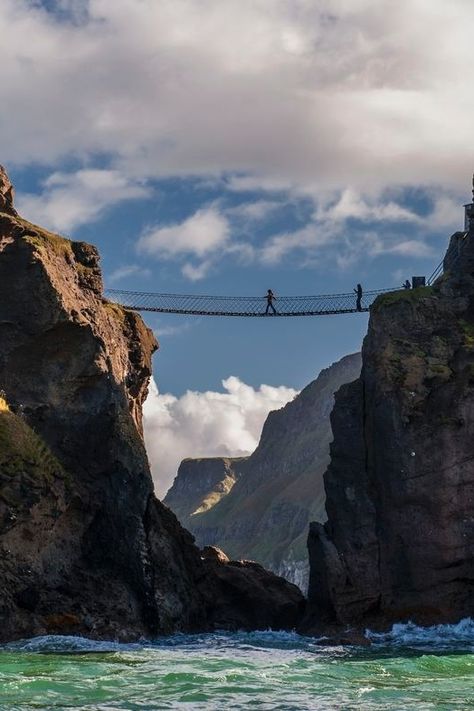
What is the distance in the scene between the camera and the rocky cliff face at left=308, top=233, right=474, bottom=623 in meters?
67.3

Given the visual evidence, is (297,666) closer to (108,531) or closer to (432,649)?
(432,649)

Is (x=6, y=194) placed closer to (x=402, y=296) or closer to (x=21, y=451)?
(x=21, y=451)

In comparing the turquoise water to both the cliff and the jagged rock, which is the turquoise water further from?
the jagged rock

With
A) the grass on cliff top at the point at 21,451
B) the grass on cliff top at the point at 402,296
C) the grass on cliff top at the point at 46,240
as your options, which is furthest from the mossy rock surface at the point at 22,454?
the grass on cliff top at the point at 402,296

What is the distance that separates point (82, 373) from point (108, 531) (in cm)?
926

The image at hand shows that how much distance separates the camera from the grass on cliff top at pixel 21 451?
218 feet

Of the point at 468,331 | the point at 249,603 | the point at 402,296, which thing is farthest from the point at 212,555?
the point at 468,331

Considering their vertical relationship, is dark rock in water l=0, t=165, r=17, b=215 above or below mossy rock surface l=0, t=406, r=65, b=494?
above

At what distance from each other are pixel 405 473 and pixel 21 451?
2112cm

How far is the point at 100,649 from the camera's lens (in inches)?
2200

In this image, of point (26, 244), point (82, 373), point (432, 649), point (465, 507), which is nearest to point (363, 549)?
point (465, 507)

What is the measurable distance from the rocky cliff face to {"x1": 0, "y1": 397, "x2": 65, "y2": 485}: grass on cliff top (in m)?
16.3

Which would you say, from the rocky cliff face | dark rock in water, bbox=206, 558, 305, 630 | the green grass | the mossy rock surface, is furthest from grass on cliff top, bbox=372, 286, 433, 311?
the mossy rock surface

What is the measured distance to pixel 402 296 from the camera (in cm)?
7450
